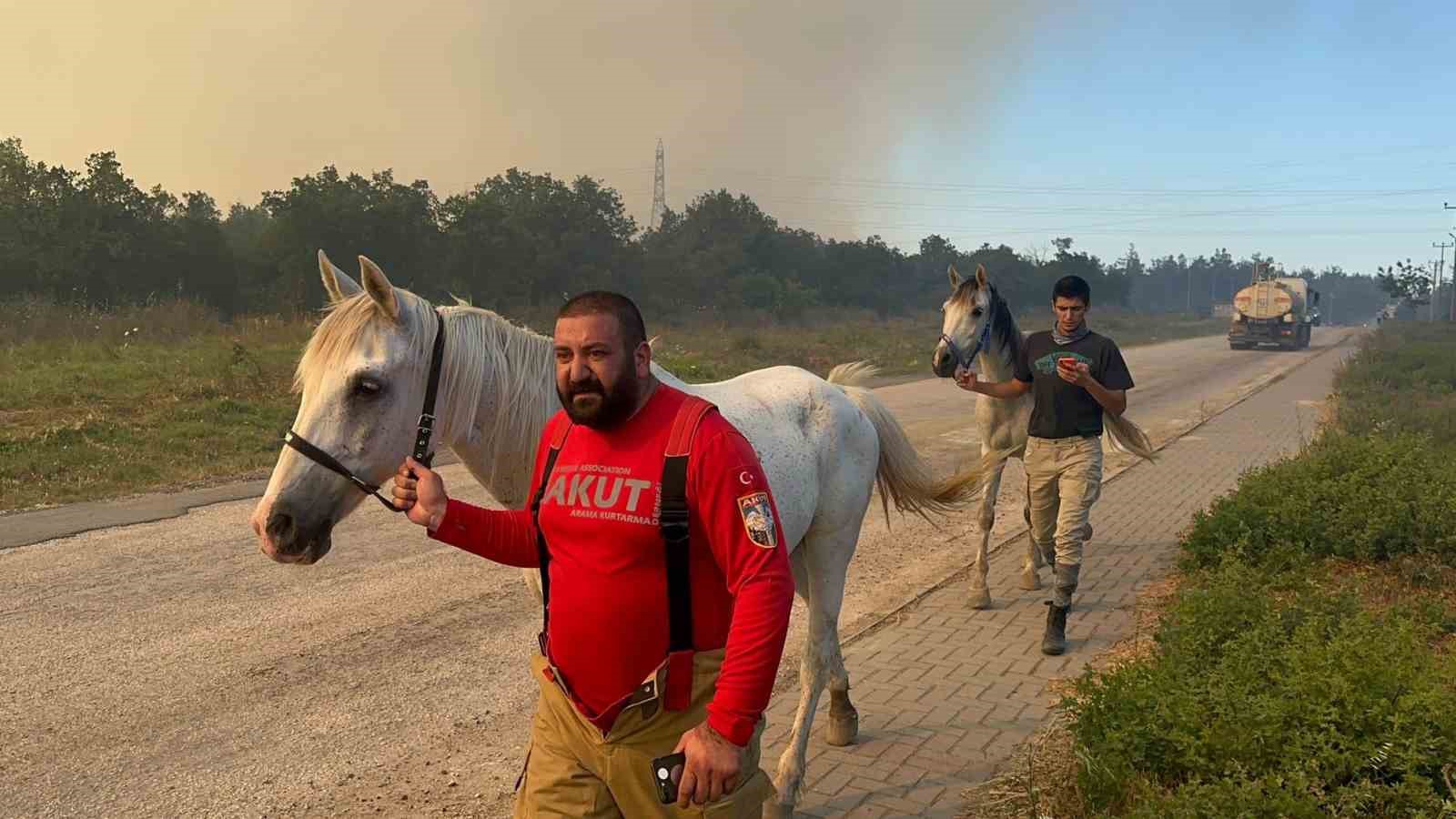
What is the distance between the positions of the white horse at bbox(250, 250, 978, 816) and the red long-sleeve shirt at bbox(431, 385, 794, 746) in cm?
55

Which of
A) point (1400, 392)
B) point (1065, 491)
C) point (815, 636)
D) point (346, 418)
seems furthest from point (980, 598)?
point (1400, 392)

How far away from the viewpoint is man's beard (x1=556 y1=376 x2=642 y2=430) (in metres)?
2.21

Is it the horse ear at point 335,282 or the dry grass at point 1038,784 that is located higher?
the horse ear at point 335,282

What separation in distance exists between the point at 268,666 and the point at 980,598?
4.49m

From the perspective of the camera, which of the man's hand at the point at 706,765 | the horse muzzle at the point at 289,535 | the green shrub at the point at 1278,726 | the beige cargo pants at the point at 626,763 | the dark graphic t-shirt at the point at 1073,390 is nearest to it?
the man's hand at the point at 706,765

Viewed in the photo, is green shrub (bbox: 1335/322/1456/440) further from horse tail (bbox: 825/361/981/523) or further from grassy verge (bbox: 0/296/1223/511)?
grassy verge (bbox: 0/296/1223/511)

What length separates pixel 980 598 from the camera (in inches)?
270

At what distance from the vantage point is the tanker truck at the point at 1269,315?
1677 inches

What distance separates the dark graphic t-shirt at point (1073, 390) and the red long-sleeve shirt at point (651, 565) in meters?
4.44

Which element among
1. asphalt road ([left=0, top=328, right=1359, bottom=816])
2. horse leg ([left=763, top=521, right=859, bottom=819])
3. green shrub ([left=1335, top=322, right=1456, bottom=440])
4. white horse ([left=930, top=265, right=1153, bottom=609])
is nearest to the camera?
horse leg ([left=763, top=521, right=859, bottom=819])

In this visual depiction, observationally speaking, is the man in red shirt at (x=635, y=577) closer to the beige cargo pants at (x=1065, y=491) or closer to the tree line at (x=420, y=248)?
the beige cargo pants at (x=1065, y=491)

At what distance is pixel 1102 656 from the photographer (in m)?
5.94

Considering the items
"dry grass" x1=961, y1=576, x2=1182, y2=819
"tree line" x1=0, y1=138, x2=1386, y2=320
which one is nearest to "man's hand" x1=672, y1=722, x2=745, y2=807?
"dry grass" x1=961, y1=576, x2=1182, y2=819

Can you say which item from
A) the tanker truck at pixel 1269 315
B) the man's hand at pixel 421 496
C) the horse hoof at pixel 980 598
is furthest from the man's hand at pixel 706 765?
the tanker truck at pixel 1269 315
